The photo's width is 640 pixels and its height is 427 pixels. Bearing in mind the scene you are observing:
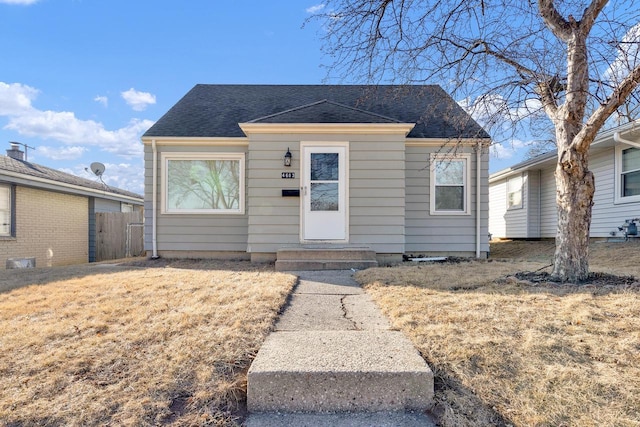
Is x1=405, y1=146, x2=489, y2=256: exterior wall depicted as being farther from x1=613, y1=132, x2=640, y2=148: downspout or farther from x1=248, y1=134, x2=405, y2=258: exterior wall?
x1=613, y1=132, x2=640, y2=148: downspout

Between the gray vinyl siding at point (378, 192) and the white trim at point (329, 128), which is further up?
the white trim at point (329, 128)

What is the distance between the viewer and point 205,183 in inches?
322

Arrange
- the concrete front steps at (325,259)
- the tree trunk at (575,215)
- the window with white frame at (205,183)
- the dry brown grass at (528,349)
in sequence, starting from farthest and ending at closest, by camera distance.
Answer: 1. the window with white frame at (205,183)
2. the concrete front steps at (325,259)
3. the tree trunk at (575,215)
4. the dry brown grass at (528,349)

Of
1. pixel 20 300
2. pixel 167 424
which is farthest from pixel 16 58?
pixel 167 424

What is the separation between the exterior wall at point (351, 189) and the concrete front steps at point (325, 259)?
0.52 metres

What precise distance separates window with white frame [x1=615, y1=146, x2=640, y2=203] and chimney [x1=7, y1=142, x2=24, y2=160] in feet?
64.4

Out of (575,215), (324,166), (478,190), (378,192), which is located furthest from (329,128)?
(575,215)

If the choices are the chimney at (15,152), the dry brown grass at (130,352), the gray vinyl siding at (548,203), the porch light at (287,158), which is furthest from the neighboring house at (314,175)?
the chimney at (15,152)

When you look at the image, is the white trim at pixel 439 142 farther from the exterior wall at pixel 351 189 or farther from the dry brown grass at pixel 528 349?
the dry brown grass at pixel 528 349

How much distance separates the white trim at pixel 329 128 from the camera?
22.8 feet

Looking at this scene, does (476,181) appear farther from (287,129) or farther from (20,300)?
(20,300)

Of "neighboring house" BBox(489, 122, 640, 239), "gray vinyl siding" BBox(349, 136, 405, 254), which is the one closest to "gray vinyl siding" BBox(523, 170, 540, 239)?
"neighboring house" BBox(489, 122, 640, 239)

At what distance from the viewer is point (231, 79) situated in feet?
35.8

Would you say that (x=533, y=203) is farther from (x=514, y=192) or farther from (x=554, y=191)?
(x=514, y=192)
